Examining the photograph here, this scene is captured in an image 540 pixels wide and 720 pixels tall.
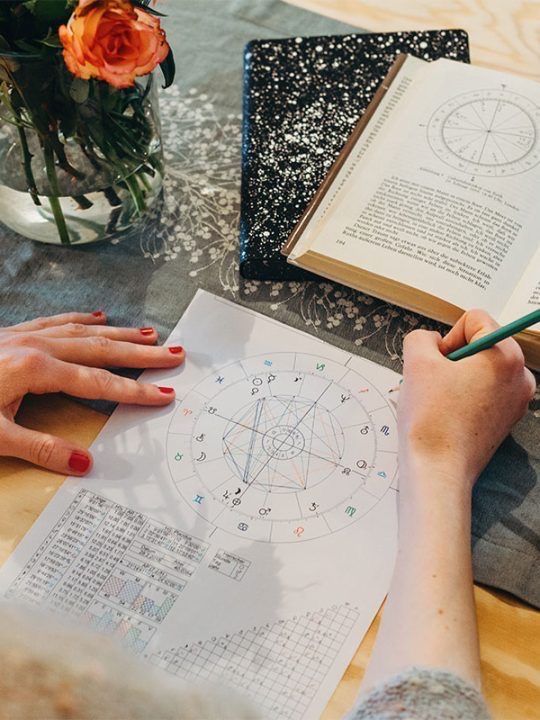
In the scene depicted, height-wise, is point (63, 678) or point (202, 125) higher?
point (63, 678)

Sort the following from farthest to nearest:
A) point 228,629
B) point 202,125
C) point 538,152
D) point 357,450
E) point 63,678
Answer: point 202,125 → point 538,152 → point 357,450 → point 228,629 → point 63,678

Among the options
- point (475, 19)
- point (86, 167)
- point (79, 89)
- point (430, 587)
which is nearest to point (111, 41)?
point (79, 89)

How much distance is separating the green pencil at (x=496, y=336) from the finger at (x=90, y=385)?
0.30 metres

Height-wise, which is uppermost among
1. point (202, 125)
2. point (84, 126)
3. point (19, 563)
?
point (84, 126)

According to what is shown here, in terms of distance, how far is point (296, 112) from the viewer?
113cm

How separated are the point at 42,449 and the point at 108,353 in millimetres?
129

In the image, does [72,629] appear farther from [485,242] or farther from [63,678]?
[485,242]

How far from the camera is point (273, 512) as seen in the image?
838 millimetres

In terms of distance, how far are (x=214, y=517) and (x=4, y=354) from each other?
0.90ft

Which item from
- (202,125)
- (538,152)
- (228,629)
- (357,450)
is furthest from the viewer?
(202,125)

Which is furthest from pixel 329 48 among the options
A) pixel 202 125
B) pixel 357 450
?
pixel 357 450

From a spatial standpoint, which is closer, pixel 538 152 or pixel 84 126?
pixel 84 126

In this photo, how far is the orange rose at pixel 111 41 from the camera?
75cm

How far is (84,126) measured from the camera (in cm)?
88
